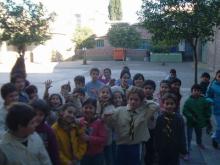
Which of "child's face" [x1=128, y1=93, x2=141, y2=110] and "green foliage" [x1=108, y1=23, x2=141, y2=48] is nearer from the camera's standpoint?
"child's face" [x1=128, y1=93, x2=141, y2=110]

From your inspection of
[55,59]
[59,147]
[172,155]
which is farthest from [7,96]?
[55,59]

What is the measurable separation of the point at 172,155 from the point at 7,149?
2.79m

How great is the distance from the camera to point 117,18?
6762cm

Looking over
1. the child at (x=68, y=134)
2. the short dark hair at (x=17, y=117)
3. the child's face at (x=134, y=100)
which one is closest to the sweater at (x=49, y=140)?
the child at (x=68, y=134)

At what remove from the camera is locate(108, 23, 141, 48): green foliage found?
4459cm

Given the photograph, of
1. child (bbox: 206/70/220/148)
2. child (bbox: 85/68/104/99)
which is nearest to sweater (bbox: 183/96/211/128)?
child (bbox: 206/70/220/148)

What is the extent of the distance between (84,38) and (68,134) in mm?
40524

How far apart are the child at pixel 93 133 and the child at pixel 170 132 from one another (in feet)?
2.64

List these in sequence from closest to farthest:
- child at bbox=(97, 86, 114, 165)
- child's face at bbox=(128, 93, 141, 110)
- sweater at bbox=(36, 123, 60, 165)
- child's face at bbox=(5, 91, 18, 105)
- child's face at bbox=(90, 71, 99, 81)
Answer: sweater at bbox=(36, 123, 60, 165)
child's face at bbox=(5, 91, 18, 105)
child's face at bbox=(128, 93, 141, 110)
child at bbox=(97, 86, 114, 165)
child's face at bbox=(90, 71, 99, 81)

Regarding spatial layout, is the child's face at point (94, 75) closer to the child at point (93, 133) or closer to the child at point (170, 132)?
the child at point (170, 132)

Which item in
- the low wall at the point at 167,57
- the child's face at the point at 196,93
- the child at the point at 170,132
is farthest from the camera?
the low wall at the point at 167,57

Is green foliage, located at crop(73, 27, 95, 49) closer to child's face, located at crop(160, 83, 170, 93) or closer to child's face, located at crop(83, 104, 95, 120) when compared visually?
child's face, located at crop(160, 83, 170, 93)

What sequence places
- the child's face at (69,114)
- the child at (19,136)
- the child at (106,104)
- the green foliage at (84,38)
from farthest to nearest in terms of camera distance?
the green foliage at (84,38)
the child at (106,104)
the child's face at (69,114)
the child at (19,136)

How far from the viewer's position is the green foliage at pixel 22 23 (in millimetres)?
12375
